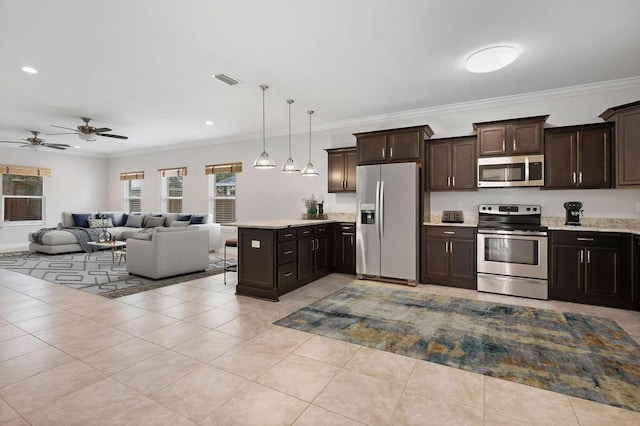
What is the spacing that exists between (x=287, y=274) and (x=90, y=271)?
3.78 m

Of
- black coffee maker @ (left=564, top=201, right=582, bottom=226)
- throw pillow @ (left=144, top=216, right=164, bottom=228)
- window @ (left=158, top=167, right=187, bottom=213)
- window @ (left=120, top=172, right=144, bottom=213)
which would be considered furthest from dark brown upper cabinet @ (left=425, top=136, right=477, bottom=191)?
window @ (left=120, top=172, right=144, bottom=213)

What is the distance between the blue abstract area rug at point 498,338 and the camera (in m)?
2.21

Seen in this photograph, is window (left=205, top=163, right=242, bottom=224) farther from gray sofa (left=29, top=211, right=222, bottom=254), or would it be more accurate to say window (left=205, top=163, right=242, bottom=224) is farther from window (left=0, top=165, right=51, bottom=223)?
window (left=0, top=165, right=51, bottom=223)

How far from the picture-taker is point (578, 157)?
402 centimetres

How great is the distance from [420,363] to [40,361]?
292 centimetres

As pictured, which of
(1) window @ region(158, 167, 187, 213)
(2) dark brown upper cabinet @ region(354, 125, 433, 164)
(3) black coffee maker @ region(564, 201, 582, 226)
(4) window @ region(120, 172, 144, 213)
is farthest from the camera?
(4) window @ region(120, 172, 144, 213)

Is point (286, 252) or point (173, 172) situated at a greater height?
point (173, 172)

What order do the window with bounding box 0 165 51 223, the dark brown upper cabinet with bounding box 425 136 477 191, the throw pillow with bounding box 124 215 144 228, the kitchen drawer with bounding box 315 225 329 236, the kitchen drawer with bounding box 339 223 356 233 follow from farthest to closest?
the throw pillow with bounding box 124 215 144 228 → the window with bounding box 0 165 51 223 → the kitchen drawer with bounding box 339 223 356 233 → the kitchen drawer with bounding box 315 225 329 236 → the dark brown upper cabinet with bounding box 425 136 477 191

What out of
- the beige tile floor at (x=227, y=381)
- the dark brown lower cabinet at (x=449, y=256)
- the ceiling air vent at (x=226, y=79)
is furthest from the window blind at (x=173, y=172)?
the dark brown lower cabinet at (x=449, y=256)

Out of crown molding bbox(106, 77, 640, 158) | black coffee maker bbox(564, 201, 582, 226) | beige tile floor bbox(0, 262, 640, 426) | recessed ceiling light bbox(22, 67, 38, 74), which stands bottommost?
beige tile floor bbox(0, 262, 640, 426)

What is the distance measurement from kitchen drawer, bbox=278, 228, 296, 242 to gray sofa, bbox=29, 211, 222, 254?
2.83 metres

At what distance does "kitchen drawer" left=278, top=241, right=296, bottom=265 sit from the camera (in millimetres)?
4082

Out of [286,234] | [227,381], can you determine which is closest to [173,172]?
[286,234]

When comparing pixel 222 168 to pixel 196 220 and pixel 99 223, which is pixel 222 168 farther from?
pixel 99 223
